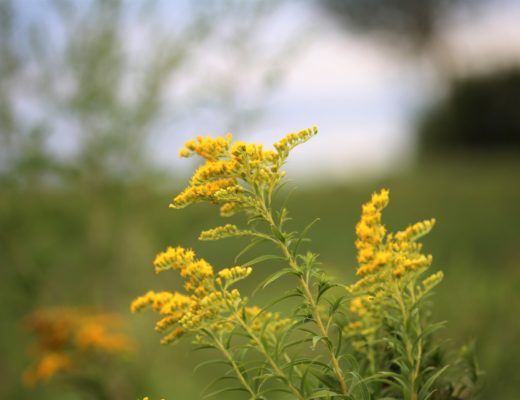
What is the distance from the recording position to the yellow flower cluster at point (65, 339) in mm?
3688

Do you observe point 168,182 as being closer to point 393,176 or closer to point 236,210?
point 236,210

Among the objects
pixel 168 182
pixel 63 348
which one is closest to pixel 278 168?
pixel 63 348

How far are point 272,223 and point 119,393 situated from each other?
9.91ft

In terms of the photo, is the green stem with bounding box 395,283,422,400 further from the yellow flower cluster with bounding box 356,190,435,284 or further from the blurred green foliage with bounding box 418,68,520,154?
the blurred green foliage with bounding box 418,68,520,154

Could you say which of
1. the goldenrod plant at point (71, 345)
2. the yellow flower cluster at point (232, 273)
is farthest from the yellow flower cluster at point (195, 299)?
the goldenrod plant at point (71, 345)

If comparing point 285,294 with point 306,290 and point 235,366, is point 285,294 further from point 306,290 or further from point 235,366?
point 235,366

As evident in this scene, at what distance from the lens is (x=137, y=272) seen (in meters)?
7.81

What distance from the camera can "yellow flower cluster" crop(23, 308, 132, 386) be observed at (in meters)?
3.69

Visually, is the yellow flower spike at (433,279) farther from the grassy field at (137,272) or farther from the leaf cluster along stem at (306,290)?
the grassy field at (137,272)

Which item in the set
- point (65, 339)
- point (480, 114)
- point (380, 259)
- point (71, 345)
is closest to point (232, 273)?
point (380, 259)

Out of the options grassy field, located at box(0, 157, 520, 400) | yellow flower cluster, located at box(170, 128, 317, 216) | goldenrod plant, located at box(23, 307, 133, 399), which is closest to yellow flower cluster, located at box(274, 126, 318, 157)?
yellow flower cluster, located at box(170, 128, 317, 216)

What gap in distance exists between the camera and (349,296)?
5.23 ft

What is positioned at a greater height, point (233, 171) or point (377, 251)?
point (233, 171)

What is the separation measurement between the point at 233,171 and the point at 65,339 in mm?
2560
